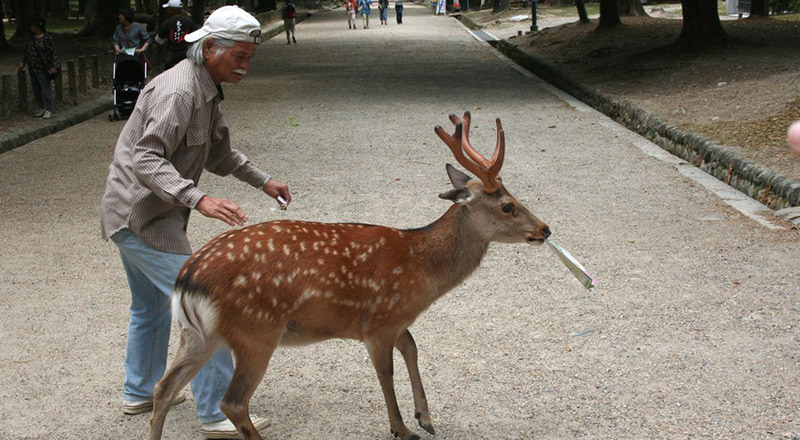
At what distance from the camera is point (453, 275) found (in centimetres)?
462

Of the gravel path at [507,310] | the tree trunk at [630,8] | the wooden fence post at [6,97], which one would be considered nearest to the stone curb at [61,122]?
the gravel path at [507,310]

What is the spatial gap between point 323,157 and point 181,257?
7.49m

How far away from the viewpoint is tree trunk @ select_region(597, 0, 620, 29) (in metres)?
24.1

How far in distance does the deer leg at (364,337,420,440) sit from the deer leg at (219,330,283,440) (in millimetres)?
508

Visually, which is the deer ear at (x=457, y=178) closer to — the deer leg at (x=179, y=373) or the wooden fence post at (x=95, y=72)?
the deer leg at (x=179, y=373)

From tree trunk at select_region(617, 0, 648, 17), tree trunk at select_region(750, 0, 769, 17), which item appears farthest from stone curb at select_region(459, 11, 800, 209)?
tree trunk at select_region(617, 0, 648, 17)

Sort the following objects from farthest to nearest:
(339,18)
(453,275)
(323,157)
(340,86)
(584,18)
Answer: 1. (339,18)
2. (584,18)
3. (340,86)
4. (323,157)
5. (453,275)

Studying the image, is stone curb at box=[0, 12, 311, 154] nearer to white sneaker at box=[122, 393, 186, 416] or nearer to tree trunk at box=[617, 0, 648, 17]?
white sneaker at box=[122, 393, 186, 416]

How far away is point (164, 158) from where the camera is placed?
405 centimetres

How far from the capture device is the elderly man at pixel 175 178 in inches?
157

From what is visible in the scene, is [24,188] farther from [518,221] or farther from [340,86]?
[340,86]

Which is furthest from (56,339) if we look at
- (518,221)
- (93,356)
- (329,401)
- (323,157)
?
(323,157)

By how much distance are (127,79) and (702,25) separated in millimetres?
10406

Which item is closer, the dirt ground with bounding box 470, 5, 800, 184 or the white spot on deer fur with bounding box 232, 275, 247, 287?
the white spot on deer fur with bounding box 232, 275, 247, 287
